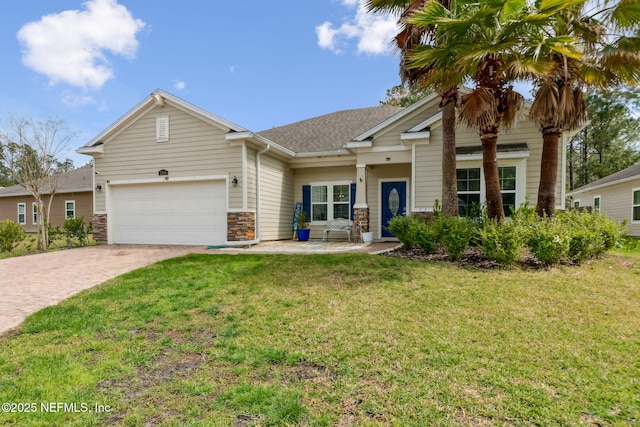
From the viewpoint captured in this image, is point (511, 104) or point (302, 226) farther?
point (302, 226)

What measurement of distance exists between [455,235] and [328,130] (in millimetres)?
9182

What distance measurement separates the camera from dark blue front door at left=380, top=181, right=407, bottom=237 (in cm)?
1224

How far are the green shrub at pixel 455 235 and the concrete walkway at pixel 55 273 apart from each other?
4.99 meters

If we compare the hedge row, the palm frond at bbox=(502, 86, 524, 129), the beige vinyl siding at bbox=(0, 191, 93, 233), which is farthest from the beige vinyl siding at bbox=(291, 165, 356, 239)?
the beige vinyl siding at bbox=(0, 191, 93, 233)

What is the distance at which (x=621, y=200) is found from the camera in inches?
681

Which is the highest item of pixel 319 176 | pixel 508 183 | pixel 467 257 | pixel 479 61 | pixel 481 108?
pixel 479 61

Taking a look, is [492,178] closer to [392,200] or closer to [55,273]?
[392,200]

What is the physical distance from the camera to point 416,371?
302 centimetres

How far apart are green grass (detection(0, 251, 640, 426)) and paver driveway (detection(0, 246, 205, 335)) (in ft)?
1.91

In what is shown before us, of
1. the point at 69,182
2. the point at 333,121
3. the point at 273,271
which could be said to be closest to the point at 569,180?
the point at 333,121

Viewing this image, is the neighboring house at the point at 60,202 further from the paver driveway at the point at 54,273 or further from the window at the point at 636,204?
the window at the point at 636,204

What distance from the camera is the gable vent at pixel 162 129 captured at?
11391 millimetres

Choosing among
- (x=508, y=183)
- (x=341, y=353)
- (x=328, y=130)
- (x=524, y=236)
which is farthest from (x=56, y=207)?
(x=524, y=236)

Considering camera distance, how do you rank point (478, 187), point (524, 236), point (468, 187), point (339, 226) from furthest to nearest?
1. point (339, 226)
2. point (468, 187)
3. point (478, 187)
4. point (524, 236)
